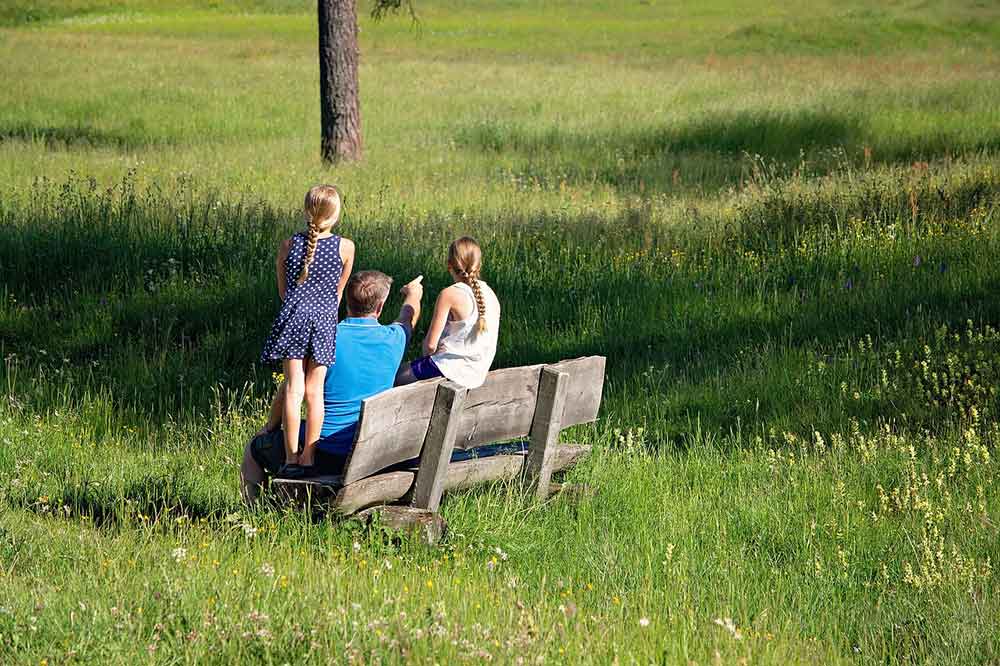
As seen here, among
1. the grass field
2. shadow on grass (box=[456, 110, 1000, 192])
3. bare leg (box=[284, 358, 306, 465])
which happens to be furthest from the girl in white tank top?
shadow on grass (box=[456, 110, 1000, 192])

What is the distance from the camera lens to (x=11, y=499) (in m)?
5.00

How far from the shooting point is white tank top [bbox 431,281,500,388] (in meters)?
5.26

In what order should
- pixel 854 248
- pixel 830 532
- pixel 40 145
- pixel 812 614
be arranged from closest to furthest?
1. pixel 812 614
2. pixel 830 532
3. pixel 854 248
4. pixel 40 145

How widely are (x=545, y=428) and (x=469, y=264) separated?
2.68 ft

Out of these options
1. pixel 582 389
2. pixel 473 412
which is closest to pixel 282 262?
pixel 473 412

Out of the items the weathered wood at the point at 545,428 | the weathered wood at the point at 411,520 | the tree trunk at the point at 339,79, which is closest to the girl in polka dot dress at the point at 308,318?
the weathered wood at the point at 411,520

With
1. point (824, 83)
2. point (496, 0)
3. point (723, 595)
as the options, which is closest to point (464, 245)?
point (723, 595)

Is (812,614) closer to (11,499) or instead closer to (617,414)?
(617,414)

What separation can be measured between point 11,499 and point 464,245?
2.31 meters

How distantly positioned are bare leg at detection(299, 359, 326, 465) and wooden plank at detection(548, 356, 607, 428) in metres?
1.06

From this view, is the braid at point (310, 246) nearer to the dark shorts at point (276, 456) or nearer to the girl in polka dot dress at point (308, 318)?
the girl in polka dot dress at point (308, 318)

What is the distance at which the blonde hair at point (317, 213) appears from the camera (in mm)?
4840

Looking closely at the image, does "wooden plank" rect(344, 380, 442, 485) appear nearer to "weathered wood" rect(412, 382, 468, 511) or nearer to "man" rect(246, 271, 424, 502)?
"weathered wood" rect(412, 382, 468, 511)

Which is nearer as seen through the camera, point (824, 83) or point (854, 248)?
point (854, 248)
